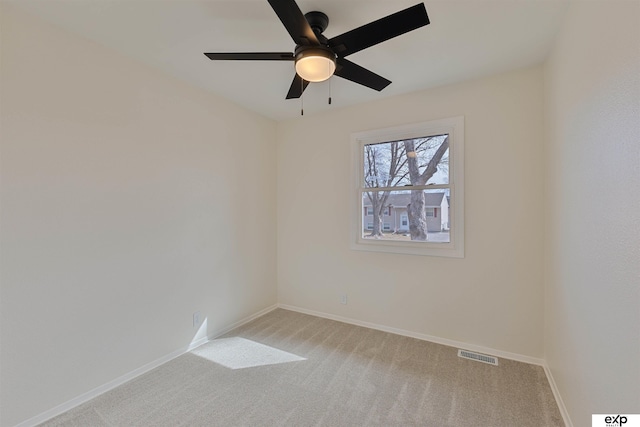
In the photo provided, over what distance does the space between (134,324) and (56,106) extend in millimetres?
1701

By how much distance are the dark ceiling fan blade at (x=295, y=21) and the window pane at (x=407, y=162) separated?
1795 mm

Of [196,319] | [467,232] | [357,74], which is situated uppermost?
[357,74]

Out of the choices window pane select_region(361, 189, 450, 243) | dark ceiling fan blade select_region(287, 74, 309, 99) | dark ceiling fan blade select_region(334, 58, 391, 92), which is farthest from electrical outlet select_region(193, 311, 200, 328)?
dark ceiling fan blade select_region(334, 58, 391, 92)

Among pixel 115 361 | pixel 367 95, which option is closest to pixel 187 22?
pixel 367 95

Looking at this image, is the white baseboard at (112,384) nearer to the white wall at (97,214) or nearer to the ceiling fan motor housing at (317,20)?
the white wall at (97,214)

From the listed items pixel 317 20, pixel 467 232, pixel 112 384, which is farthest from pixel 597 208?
pixel 112 384

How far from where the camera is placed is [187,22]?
1.78 m

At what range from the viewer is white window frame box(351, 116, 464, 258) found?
8.61ft

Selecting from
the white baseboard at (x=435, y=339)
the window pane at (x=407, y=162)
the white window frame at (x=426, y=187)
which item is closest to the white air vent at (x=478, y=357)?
the white baseboard at (x=435, y=339)

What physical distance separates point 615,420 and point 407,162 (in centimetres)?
236

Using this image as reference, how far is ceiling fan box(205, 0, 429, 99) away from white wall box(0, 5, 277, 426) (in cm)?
107

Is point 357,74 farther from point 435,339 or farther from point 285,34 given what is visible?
point 435,339

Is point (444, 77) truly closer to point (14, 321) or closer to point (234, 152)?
point (234, 152)

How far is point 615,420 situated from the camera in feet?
3.62
